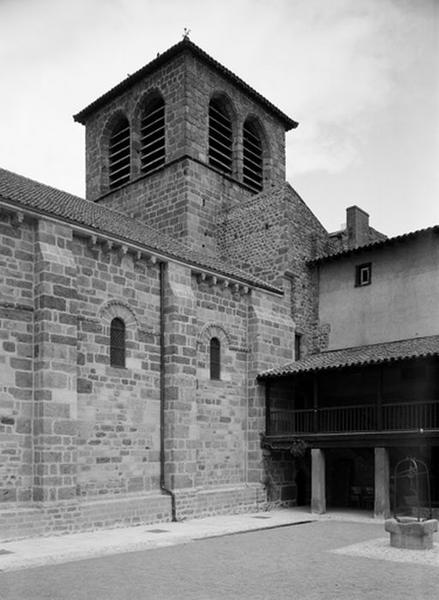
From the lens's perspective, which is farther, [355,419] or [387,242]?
[387,242]

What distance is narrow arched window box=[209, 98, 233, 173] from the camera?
26156mm

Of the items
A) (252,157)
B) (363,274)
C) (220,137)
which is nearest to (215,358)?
(363,274)

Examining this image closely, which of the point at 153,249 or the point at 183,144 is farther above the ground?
the point at 183,144

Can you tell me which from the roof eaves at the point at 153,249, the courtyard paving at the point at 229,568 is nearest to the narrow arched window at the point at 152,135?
the roof eaves at the point at 153,249

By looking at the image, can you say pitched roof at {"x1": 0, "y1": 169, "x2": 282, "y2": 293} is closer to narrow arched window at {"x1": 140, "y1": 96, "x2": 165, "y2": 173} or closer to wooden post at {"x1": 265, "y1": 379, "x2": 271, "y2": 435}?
wooden post at {"x1": 265, "y1": 379, "x2": 271, "y2": 435}

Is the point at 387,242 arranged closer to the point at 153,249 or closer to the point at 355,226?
the point at 355,226

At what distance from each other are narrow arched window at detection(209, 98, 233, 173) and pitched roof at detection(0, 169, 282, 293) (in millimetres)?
5159

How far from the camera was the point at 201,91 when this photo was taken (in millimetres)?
25516

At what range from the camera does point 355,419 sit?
20.1 m

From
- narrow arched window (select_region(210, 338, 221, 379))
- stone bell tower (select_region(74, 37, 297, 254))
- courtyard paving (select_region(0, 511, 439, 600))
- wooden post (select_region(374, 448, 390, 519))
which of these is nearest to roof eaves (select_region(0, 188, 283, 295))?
narrow arched window (select_region(210, 338, 221, 379))

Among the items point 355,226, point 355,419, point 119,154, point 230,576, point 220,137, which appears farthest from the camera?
point 119,154

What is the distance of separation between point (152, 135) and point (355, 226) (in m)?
8.80

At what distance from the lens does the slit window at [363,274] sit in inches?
856

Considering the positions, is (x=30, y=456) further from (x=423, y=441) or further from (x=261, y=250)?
(x=261, y=250)
